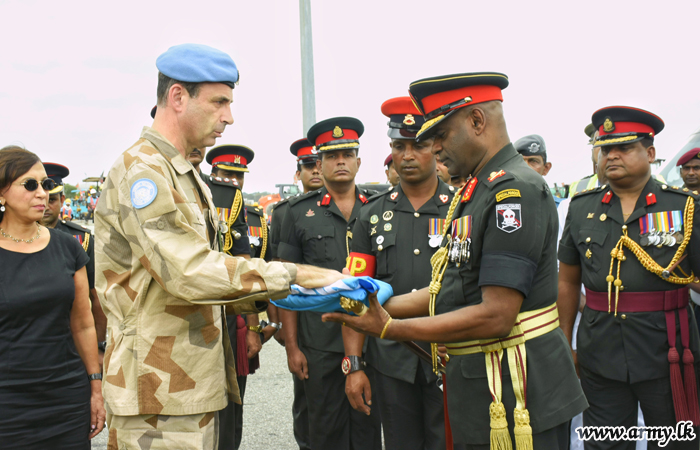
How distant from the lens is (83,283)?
3.51 metres

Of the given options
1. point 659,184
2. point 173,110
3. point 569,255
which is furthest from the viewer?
point 569,255

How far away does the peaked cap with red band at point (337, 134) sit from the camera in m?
4.66

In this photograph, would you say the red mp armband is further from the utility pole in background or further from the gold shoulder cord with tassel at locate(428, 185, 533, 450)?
the utility pole in background

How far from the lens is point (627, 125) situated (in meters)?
3.80

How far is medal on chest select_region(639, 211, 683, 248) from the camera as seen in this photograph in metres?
3.50

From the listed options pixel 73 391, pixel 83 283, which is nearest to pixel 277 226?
pixel 83 283

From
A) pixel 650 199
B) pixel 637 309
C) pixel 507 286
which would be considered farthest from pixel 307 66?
pixel 507 286

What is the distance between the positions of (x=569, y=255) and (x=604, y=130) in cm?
98


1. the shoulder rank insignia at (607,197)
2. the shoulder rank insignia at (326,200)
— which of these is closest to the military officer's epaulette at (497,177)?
the shoulder rank insignia at (607,197)

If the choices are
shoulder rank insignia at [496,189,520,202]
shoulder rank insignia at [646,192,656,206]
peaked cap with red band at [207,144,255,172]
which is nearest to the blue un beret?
shoulder rank insignia at [496,189,520,202]

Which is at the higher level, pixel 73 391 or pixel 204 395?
pixel 204 395

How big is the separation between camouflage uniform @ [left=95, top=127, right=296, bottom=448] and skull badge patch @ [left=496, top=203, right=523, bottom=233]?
89 centimetres

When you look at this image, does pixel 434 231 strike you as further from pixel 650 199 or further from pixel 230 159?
pixel 230 159

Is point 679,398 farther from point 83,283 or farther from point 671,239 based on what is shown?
point 83,283
